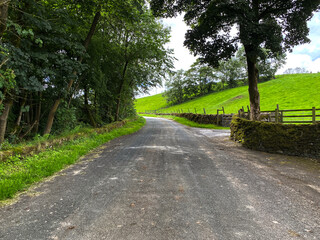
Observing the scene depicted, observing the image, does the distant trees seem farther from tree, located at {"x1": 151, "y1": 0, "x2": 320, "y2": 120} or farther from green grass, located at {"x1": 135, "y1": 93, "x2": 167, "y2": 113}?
green grass, located at {"x1": 135, "y1": 93, "x2": 167, "y2": 113}

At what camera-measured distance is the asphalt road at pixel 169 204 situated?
7.64 ft

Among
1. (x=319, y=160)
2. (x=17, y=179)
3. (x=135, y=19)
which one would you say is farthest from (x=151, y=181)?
(x=135, y=19)

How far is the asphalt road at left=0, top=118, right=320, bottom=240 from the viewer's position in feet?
7.64

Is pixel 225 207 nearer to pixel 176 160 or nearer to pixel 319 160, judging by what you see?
pixel 176 160

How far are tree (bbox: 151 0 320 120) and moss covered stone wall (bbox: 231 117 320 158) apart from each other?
4.19 metres

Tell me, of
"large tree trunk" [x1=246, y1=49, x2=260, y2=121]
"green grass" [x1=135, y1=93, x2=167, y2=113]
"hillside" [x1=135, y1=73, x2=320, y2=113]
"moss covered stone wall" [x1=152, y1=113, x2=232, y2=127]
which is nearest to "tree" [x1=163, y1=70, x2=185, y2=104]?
"green grass" [x1=135, y1=93, x2=167, y2=113]

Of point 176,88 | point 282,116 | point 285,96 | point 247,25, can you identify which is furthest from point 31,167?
point 176,88

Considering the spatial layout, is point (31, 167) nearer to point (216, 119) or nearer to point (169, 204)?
point (169, 204)

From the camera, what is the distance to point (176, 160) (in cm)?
579

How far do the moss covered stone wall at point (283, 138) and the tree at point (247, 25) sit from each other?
419 centimetres

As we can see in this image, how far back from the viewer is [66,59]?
725cm

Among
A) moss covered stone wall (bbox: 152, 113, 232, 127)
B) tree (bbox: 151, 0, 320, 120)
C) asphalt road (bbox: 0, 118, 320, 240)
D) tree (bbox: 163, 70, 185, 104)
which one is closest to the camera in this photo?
asphalt road (bbox: 0, 118, 320, 240)

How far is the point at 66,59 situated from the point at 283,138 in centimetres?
922

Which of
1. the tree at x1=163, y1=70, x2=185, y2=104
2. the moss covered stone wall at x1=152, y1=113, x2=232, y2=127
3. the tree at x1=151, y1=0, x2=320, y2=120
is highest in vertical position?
the tree at x1=163, y1=70, x2=185, y2=104
